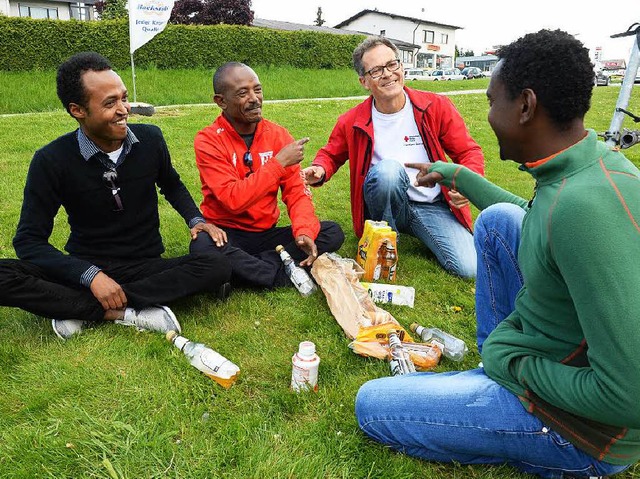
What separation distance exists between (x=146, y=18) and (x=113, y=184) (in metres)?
10.5

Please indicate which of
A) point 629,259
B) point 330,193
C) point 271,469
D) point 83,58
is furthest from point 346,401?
point 330,193

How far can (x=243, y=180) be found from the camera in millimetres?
4023

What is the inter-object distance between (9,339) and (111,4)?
33.6 metres

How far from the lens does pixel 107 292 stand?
10.7 feet

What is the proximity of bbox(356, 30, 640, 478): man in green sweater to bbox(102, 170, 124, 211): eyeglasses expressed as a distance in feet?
7.22

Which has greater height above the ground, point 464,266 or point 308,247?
point 308,247

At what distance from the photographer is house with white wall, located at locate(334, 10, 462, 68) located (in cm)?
6181

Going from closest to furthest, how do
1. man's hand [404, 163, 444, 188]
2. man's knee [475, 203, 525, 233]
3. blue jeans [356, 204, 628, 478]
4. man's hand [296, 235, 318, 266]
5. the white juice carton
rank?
blue jeans [356, 204, 628, 478], man's knee [475, 203, 525, 233], man's hand [404, 163, 444, 188], the white juice carton, man's hand [296, 235, 318, 266]

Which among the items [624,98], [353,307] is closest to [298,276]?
[353,307]

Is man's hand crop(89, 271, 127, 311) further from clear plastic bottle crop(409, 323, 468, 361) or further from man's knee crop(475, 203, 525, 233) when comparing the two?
man's knee crop(475, 203, 525, 233)

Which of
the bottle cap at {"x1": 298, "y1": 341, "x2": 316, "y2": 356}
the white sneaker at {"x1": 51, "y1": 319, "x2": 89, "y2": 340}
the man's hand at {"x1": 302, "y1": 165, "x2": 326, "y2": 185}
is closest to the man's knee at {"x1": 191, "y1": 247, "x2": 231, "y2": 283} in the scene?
the white sneaker at {"x1": 51, "y1": 319, "x2": 89, "y2": 340}

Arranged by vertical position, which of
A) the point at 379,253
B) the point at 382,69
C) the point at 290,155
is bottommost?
the point at 379,253

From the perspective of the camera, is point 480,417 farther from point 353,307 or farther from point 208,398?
point 353,307

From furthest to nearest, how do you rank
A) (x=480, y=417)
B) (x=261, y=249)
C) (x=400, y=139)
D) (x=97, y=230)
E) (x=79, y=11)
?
(x=79, y=11) < (x=400, y=139) < (x=261, y=249) < (x=97, y=230) < (x=480, y=417)
